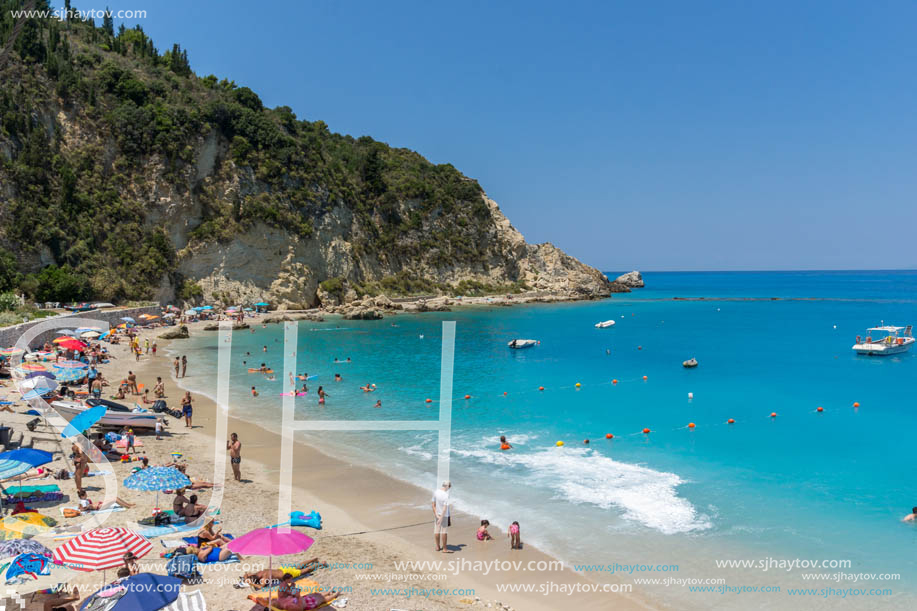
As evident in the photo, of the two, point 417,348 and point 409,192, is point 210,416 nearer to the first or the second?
point 417,348

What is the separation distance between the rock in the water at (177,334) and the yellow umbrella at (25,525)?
36417 mm

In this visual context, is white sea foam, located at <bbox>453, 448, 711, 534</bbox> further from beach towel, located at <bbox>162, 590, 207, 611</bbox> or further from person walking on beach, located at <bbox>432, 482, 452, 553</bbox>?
beach towel, located at <bbox>162, 590, 207, 611</bbox>

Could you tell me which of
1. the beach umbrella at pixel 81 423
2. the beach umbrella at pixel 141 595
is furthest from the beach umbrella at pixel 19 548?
the beach umbrella at pixel 81 423

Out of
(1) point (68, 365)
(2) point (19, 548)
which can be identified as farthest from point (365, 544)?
(1) point (68, 365)

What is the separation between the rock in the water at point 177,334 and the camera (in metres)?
45.0

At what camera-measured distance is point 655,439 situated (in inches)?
897

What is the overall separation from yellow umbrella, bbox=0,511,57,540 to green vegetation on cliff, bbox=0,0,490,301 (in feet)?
128

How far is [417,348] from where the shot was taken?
1797 inches

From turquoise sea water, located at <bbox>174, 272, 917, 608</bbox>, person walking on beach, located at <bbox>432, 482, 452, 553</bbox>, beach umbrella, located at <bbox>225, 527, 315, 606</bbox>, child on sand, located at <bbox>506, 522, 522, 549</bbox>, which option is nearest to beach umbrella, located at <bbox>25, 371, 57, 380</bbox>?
turquoise sea water, located at <bbox>174, 272, 917, 608</bbox>

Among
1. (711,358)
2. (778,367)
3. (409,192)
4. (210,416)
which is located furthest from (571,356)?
(409,192)

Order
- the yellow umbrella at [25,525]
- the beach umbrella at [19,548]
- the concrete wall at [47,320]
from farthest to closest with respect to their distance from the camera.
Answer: the concrete wall at [47,320] → the yellow umbrella at [25,525] → the beach umbrella at [19,548]

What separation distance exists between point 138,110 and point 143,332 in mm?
25754

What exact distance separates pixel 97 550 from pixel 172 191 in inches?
2284

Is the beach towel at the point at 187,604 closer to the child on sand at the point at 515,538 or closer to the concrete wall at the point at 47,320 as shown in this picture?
the child on sand at the point at 515,538
